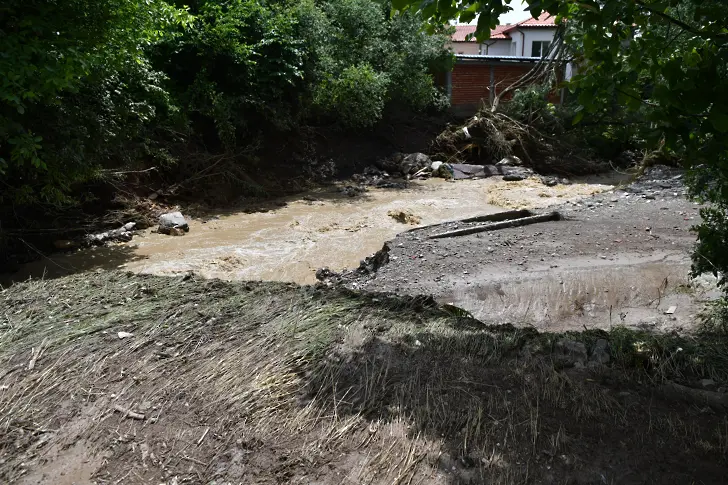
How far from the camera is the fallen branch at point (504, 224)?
9.61 meters

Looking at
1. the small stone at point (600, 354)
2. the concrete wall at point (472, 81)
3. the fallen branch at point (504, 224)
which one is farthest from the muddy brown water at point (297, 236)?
the concrete wall at point (472, 81)

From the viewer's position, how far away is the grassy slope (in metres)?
2.55

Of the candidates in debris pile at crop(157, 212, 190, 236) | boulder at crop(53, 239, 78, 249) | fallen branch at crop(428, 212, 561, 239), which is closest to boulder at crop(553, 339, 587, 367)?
fallen branch at crop(428, 212, 561, 239)

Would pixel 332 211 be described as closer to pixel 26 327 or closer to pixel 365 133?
pixel 365 133

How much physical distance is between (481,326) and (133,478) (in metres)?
2.53

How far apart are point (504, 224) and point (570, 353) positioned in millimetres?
6685

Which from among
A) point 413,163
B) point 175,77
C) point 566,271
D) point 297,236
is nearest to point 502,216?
point 566,271

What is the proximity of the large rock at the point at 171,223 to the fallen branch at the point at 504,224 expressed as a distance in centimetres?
570

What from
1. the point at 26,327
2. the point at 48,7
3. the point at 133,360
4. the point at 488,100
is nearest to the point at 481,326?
the point at 133,360

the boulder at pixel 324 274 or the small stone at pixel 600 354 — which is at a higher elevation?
the small stone at pixel 600 354

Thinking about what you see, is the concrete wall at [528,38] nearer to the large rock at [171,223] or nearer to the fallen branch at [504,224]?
the fallen branch at [504,224]

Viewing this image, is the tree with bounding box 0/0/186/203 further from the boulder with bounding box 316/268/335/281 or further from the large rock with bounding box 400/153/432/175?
the large rock with bounding box 400/153/432/175

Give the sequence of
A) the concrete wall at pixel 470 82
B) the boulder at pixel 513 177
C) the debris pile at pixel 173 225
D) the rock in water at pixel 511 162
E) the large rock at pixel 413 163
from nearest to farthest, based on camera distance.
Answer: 1. the debris pile at pixel 173 225
2. the boulder at pixel 513 177
3. the large rock at pixel 413 163
4. the rock in water at pixel 511 162
5. the concrete wall at pixel 470 82

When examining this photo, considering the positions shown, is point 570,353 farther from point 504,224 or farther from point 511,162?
point 511,162
